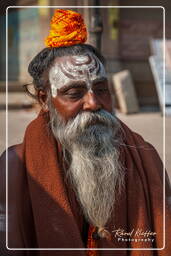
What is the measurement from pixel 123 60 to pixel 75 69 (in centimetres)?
507

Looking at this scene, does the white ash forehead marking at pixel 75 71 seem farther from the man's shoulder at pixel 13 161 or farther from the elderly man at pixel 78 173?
the man's shoulder at pixel 13 161

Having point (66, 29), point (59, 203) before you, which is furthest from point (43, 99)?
point (59, 203)

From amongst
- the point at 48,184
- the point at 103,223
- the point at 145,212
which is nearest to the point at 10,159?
the point at 48,184

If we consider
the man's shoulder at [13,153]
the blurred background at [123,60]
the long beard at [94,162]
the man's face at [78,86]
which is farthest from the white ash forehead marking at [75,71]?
the blurred background at [123,60]

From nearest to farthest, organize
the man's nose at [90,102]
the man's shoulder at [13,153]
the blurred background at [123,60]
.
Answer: the man's nose at [90,102] → the man's shoulder at [13,153] → the blurred background at [123,60]

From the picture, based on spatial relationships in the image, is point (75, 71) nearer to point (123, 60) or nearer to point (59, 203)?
point (59, 203)

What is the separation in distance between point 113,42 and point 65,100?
4774 millimetres

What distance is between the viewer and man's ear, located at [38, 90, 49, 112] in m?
1.95

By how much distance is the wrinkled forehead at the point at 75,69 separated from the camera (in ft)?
6.04

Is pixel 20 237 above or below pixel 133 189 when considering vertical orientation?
below

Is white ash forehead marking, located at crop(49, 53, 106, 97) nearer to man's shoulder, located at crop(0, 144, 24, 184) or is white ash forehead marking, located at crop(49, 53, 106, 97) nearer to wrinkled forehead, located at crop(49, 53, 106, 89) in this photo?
wrinkled forehead, located at crop(49, 53, 106, 89)

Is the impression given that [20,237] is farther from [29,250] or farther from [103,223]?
[103,223]

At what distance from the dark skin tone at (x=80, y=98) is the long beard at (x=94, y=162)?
31mm

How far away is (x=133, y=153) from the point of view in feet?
6.57
